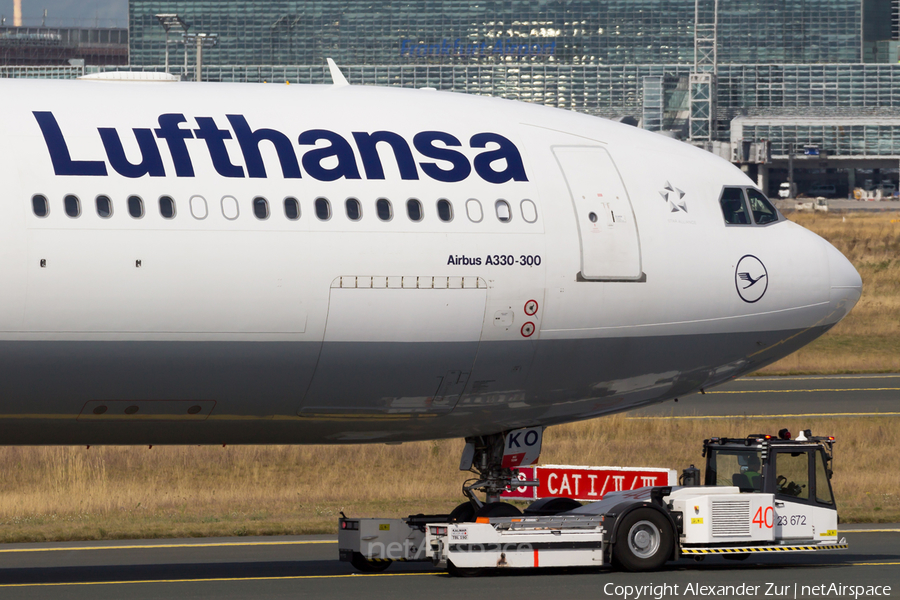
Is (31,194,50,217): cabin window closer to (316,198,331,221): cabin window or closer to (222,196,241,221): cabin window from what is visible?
(222,196,241,221): cabin window

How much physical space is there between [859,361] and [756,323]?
118ft

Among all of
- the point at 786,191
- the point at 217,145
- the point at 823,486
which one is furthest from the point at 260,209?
the point at 786,191

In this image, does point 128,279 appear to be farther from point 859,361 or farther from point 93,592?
point 859,361

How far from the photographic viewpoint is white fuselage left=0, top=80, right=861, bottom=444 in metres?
15.4

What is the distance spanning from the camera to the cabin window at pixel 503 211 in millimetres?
17219

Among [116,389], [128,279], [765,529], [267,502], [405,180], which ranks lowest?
[267,502]

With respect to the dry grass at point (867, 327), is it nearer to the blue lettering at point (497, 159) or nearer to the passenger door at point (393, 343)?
→ the blue lettering at point (497, 159)

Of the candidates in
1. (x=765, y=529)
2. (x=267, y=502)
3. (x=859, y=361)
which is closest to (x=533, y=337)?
(x=765, y=529)

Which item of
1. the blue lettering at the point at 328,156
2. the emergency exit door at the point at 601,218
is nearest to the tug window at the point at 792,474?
the emergency exit door at the point at 601,218

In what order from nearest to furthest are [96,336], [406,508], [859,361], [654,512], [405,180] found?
[96,336] < [405,180] < [654,512] < [406,508] < [859,361]

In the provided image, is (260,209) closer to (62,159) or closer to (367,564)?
(62,159)

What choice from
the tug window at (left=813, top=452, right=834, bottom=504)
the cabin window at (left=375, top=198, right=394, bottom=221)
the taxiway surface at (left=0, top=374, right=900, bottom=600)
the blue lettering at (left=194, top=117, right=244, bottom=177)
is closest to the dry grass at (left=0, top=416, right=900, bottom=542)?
the taxiway surface at (left=0, top=374, right=900, bottom=600)

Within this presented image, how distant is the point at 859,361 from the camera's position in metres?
52.4

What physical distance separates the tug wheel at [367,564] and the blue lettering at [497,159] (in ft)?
18.8
